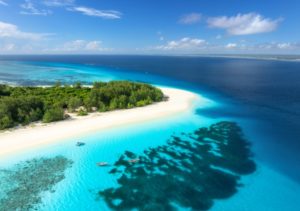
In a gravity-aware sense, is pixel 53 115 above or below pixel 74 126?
above

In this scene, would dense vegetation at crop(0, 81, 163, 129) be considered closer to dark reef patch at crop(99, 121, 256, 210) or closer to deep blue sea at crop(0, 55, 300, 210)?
deep blue sea at crop(0, 55, 300, 210)

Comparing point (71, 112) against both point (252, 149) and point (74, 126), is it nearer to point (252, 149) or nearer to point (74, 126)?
point (74, 126)

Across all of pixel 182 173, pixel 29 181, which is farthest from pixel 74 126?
pixel 182 173

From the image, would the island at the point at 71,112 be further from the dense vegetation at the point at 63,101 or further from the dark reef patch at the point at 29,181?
the dark reef patch at the point at 29,181

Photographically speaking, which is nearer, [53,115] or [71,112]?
[53,115]

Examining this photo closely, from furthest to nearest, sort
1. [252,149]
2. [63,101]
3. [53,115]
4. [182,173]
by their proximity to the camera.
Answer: [63,101]
[53,115]
[252,149]
[182,173]

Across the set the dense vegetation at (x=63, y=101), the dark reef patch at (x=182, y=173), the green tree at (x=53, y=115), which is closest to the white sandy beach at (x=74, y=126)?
the green tree at (x=53, y=115)
